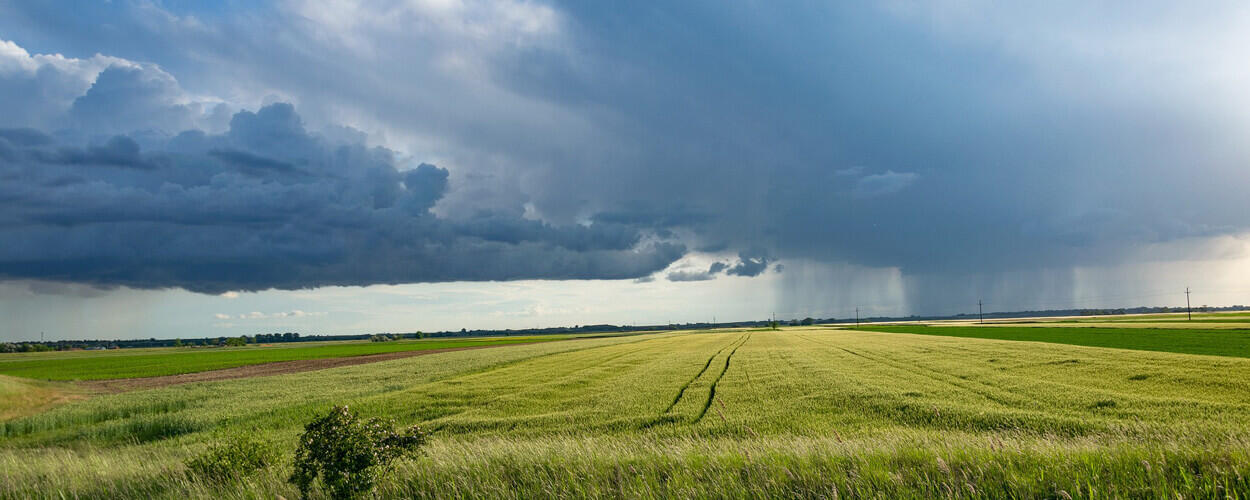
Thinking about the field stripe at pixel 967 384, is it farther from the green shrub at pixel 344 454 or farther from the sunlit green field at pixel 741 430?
the green shrub at pixel 344 454

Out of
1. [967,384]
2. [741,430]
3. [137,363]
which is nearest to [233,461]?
[741,430]

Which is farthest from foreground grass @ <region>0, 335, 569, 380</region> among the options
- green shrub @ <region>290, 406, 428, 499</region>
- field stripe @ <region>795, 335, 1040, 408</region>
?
field stripe @ <region>795, 335, 1040, 408</region>

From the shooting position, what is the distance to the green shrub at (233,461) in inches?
462

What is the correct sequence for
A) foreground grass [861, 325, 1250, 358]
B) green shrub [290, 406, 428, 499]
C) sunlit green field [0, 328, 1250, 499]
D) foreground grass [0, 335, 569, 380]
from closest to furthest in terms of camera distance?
sunlit green field [0, 328, 1250, 499], green shrub [290, 406, 428, 499], foreground grass [861, 325, 1250, 358], foreground grass [0, 335, 569, 380]

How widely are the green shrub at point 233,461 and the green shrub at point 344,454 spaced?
3.58 metres

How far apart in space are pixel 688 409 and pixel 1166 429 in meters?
13.0

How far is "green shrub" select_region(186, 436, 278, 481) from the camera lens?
11.7m

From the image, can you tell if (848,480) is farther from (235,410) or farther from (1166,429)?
(235,410)

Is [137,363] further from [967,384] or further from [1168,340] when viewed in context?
[1168,340]

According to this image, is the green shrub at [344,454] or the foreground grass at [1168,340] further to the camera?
the foreground grass at [1168,340]

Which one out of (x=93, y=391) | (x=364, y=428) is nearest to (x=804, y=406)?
(x=364, y=428)

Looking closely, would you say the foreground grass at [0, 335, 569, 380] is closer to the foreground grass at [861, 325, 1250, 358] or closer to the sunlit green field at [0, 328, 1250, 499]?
the sunlit green field at [0, 328, 1250, 499]

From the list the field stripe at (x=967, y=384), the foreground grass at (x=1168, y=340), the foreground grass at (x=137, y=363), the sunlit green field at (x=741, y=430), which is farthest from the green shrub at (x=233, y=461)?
the foreground grass at (x=137, y=363)

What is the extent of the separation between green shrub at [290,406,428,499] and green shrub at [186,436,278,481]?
11.7 ft
